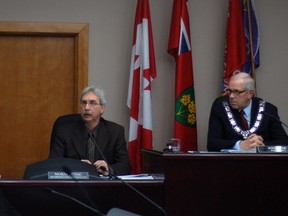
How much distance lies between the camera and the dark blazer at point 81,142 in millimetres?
3947

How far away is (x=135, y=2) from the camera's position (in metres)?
5.17

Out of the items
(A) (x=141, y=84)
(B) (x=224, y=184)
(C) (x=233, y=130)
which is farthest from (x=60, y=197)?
(A) (x=141, y=84)

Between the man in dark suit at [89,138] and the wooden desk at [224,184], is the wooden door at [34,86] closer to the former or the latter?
the man in dark suit at [89,138]

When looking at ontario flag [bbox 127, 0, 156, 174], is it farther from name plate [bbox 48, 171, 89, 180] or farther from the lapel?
name plate [bbox 48, 171, 89, 180]

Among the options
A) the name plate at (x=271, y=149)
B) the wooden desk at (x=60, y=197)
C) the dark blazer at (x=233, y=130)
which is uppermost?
the dark blazer at (x=233, y=130)

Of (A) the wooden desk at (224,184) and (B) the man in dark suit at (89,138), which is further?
(B) the man in dark suit at (89,138)

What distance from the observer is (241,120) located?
4246mm

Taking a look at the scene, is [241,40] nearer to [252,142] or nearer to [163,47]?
[163,47]

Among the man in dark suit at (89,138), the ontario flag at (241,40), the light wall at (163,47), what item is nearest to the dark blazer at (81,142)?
the man in dark suit at (89,138)

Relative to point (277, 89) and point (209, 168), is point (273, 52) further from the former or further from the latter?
point (209, 168)

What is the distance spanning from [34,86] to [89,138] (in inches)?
54.1

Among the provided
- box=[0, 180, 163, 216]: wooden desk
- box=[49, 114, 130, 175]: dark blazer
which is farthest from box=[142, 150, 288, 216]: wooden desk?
box=[49, 114, 130, 175]: dark blazer

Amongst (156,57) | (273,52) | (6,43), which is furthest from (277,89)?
(6,43)

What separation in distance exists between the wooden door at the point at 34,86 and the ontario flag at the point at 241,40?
1.24 metres
